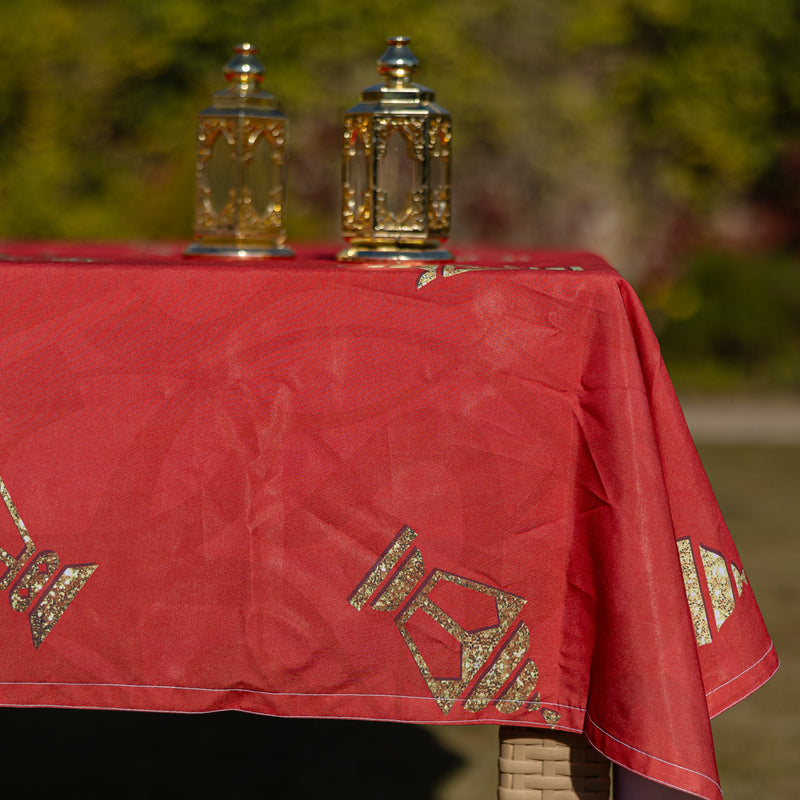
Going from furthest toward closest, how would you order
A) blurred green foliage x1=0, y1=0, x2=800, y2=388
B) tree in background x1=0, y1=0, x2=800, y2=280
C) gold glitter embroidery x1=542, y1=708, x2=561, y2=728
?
tree in background x1=0, y1=0, x2=800, y2=280 → blurred green foliage x1=0, y1=0, x2=800, y2=388 → gold glitter embroidery x1=542, y1=708, x2=561, y2=728

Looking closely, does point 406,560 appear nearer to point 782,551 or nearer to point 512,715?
point 512,715

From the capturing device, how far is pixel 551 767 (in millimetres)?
1512

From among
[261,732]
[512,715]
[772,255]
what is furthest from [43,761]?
[772,255]

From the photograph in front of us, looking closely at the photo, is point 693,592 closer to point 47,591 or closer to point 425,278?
point 425,278

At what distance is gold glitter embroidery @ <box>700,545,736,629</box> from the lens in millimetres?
1499

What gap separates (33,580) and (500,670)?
59 centimetres

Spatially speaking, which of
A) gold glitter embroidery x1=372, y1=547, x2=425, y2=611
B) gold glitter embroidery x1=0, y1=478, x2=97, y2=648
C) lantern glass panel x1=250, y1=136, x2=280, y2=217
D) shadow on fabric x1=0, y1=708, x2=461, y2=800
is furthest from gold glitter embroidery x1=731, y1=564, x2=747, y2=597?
shadow on fabric x1=0, y1=708, x2=461, y2=800

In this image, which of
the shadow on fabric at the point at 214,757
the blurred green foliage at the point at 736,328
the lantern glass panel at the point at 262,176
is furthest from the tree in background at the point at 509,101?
the lantern glass panel at the point at 262,176

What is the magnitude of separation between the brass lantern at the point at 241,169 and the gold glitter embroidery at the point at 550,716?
2.69 ft

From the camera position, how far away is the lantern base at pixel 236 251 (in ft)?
6.15

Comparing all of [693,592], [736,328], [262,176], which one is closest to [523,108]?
[736,328]

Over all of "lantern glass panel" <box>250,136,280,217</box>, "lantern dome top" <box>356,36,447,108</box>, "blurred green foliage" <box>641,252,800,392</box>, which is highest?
"lantern dome top" <box>356,36,447,108</box>

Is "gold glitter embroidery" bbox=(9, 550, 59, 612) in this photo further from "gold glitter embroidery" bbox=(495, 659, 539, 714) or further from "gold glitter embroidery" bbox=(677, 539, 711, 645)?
"gold glitter embroidery" bbox=(677, 539, 711, 645)

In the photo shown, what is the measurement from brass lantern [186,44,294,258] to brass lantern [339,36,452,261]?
185 mm
